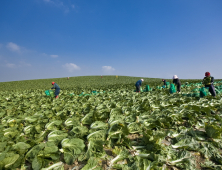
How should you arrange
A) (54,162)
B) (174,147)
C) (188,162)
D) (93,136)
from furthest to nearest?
(93,136) → (174,147) → (54,162) → (188,162)

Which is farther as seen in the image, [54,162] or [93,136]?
[93,136]

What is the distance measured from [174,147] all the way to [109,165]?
1396 millimetres

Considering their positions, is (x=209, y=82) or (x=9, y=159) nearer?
(x=9, y=159)

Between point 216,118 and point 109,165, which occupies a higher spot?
point 216,118

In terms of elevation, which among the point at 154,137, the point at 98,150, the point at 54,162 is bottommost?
the point at 54,162

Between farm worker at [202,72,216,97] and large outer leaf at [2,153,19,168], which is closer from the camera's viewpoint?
large outer leaf at [2,153,19,168]

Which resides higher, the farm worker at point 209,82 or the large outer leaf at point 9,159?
the farm worker at point 209,82

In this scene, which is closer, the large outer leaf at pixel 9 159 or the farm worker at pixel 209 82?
the large outer leaf at pixel 9 159

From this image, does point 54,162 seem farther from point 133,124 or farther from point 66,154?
point 133,124

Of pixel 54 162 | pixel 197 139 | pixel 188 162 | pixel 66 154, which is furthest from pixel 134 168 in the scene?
pixel 197 139

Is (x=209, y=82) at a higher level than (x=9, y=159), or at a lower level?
higher

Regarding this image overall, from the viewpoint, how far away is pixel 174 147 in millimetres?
2451

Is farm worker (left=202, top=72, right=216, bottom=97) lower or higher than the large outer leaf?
higher

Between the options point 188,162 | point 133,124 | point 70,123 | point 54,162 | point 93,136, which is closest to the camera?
point 188,162
